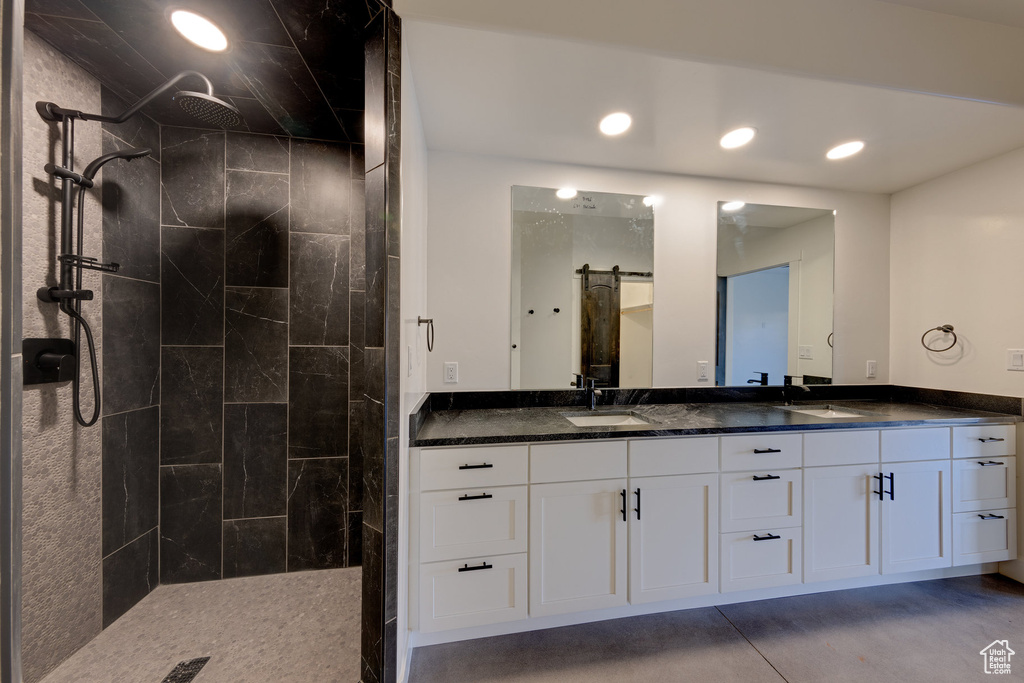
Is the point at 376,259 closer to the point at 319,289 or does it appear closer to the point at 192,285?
the point at 319,289

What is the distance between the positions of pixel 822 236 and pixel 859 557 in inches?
78.9

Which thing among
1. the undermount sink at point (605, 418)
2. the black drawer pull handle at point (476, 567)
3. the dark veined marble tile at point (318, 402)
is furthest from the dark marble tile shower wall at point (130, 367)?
the undermount sink at point (605, 418)

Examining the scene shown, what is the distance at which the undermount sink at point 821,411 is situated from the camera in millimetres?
2191

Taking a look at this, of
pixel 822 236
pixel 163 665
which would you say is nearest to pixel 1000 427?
pixel 822 236

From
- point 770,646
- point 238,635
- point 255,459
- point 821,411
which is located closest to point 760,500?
point 770,646

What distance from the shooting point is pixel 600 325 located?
2.25 meters

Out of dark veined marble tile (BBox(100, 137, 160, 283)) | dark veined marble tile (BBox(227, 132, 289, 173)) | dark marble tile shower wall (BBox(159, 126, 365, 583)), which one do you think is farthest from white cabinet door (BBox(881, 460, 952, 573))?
dark veined marble tile (BBox(100, 137, 160, 283))

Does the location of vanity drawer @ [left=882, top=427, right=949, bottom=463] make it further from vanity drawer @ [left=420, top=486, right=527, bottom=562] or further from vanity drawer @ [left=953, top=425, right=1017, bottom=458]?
vanity drawer @ [left=420, top=486, right=527, bottom=562]

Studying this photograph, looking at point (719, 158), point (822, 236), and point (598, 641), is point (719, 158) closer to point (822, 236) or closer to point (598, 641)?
point (822, 236)

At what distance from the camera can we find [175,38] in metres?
1.36

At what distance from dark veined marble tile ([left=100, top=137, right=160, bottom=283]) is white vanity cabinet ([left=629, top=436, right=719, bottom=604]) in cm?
244

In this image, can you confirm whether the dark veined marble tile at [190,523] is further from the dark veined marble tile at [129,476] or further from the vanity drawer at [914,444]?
the vanity drawer at [914,444]

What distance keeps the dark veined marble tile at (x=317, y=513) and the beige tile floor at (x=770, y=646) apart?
81 cm

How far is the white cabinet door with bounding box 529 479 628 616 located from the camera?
1.57m
